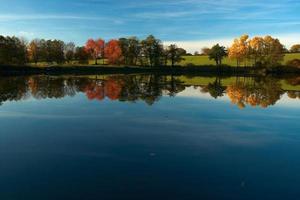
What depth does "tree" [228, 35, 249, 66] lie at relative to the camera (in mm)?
93375

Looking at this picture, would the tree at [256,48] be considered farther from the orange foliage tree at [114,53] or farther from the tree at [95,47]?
the tree at [95,47]

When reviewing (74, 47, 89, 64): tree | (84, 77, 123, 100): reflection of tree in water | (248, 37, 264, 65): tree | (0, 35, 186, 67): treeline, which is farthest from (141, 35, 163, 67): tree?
(84, 77, 123, 100): reflection of tree in water

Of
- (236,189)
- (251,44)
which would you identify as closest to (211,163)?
(236,189)

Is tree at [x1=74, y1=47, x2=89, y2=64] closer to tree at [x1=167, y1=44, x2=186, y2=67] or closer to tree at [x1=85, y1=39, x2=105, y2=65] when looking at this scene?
tree at [x1=85, y1=39, x2=105, y2=65]

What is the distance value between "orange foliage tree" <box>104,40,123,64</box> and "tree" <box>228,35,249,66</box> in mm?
34736

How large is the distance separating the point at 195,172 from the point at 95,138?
5.19 metres

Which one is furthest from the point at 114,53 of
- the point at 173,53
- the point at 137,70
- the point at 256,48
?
the point at 256,48

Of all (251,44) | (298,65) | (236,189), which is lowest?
(236,189)

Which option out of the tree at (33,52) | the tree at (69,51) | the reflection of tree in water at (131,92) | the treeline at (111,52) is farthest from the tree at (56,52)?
the reflection of tree in water at (131,92)

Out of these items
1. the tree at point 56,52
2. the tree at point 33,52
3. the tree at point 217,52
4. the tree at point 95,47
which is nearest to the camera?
the tree at point 56,52

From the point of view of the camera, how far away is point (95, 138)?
13.0 m

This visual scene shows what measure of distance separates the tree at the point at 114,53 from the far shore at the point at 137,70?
7.54 m

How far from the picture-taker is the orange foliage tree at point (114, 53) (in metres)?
102

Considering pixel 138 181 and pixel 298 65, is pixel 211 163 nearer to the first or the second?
pixel 138 181
